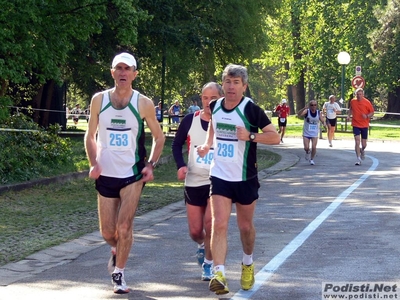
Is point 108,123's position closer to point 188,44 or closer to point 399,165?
point 399,165

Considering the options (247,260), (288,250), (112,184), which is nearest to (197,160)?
(112,184)

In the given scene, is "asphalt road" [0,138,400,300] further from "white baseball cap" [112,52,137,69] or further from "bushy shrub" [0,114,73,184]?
"bushy shrub" [0,114,73,184]

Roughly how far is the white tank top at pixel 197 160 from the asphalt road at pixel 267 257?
2.86ft

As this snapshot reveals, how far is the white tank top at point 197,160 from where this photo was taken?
8.33 meters

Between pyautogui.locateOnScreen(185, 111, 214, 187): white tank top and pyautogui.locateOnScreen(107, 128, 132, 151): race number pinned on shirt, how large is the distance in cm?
73

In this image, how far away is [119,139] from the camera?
25.8 ft

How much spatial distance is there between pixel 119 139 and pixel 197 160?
2.68 ft

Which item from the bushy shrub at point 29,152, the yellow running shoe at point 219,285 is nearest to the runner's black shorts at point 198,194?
the yellow running shoe at point 219,285

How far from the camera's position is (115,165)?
7.91 meters

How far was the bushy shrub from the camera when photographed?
55.2ft

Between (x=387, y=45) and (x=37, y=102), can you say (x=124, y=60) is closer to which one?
(x=37, y=102)

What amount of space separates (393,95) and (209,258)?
55.6 meters

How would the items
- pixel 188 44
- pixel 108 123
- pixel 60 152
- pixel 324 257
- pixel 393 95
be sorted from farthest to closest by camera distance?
pixel 393 95, pixel 188 44, pixel 60 152, pixel 324 257, pixel 108 123

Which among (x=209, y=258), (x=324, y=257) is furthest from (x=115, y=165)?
Answer: (x=324, y=257)
